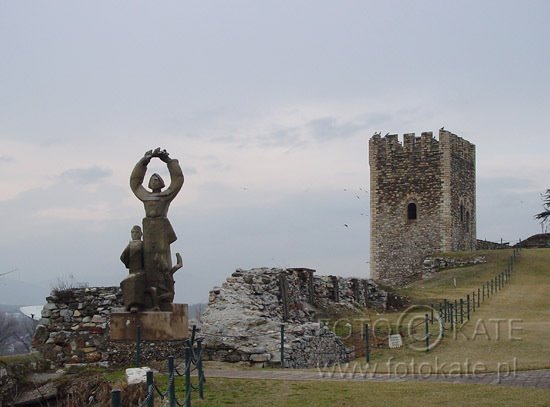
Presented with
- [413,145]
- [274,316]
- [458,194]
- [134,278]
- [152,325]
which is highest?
[413,145]

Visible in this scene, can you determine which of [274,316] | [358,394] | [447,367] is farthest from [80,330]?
[447,367]

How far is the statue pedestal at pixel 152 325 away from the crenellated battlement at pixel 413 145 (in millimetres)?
38343

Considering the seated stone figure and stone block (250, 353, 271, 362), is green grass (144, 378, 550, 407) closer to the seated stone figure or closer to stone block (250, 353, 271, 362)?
the seated stone figure

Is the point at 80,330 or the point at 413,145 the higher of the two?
the point at 413,145

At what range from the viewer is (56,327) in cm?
1872

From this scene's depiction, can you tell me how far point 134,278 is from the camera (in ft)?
51.2

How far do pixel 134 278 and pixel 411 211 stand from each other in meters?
38.9

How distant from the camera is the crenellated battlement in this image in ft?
171

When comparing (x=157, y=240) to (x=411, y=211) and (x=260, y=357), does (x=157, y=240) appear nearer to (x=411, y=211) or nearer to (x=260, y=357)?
(x=260, y=357)

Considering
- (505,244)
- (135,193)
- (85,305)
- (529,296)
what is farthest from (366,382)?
(505,244)

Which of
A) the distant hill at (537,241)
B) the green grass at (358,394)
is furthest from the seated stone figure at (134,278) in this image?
the distant hill at (537,241)

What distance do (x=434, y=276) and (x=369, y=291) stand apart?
10.8 m

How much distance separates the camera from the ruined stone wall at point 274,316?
1925 cm

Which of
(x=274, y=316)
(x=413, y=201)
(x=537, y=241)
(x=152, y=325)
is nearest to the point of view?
(x=152, y=325)
